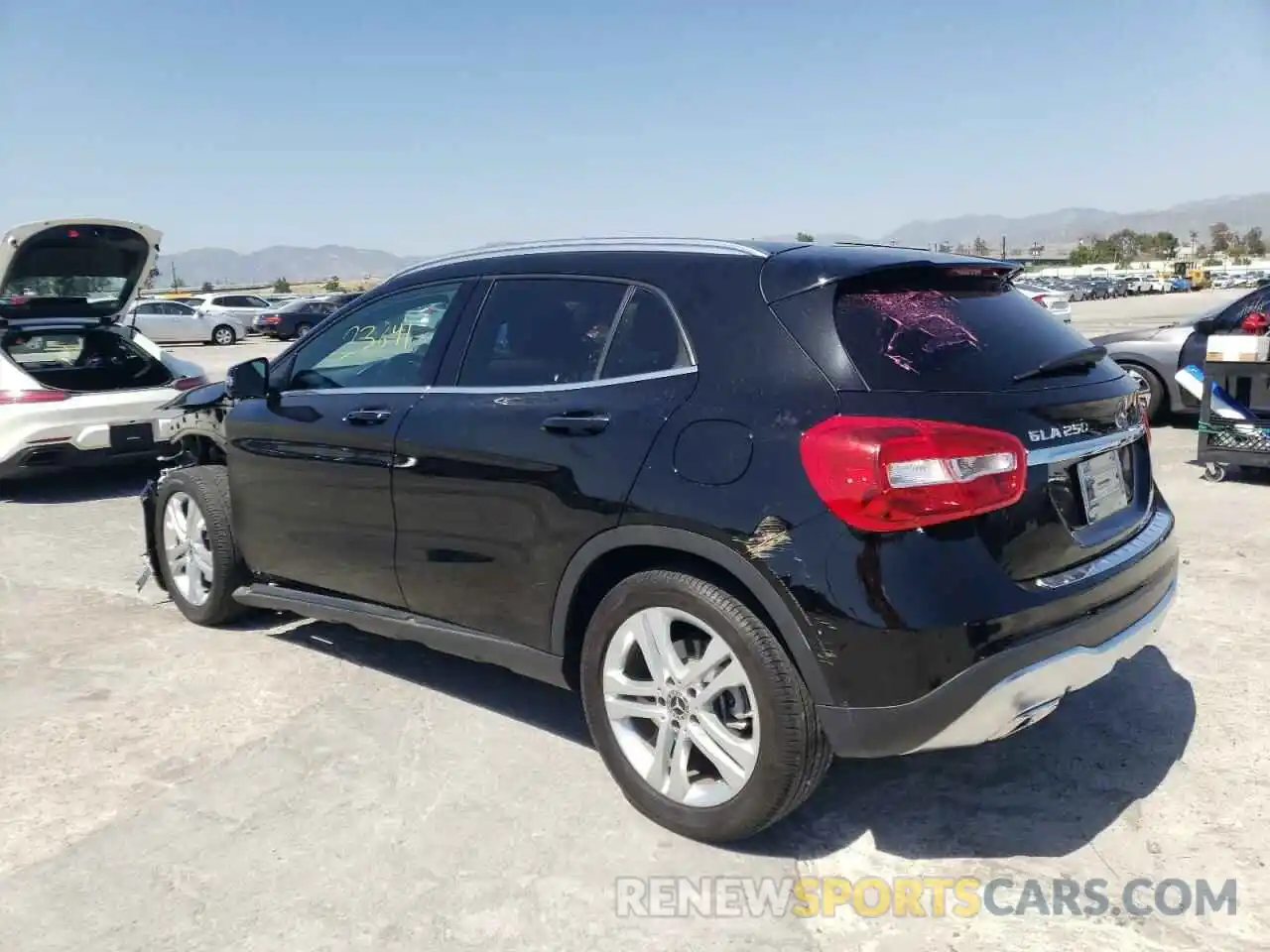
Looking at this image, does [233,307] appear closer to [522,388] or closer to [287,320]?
[287,320]

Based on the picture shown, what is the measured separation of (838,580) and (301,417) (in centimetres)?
256

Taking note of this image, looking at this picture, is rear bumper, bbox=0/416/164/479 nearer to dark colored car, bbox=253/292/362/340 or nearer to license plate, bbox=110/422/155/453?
license plate, bbox=110/422/155/453

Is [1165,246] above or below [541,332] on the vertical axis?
above

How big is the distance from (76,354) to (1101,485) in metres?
8.41

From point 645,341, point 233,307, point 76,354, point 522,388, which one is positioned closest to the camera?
point 645,341

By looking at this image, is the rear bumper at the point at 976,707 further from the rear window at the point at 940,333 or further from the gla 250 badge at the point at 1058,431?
the rear window at the point at 940,333

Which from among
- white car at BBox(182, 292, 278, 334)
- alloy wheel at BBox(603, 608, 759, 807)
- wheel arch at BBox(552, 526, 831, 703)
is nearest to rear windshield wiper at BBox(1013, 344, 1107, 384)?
wheel arch at BBox(552, 526, 831, 703)

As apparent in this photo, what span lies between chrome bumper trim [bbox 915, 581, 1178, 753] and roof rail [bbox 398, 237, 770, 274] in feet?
4.63

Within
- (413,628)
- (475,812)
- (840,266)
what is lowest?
(475,812)

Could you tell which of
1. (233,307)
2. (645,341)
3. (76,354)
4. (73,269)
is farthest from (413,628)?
(233,307)

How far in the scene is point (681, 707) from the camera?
309 cm

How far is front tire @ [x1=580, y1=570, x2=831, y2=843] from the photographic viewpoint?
284 cm

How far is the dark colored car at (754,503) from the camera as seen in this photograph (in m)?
2.70

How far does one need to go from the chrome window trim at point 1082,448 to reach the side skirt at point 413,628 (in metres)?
1.59
